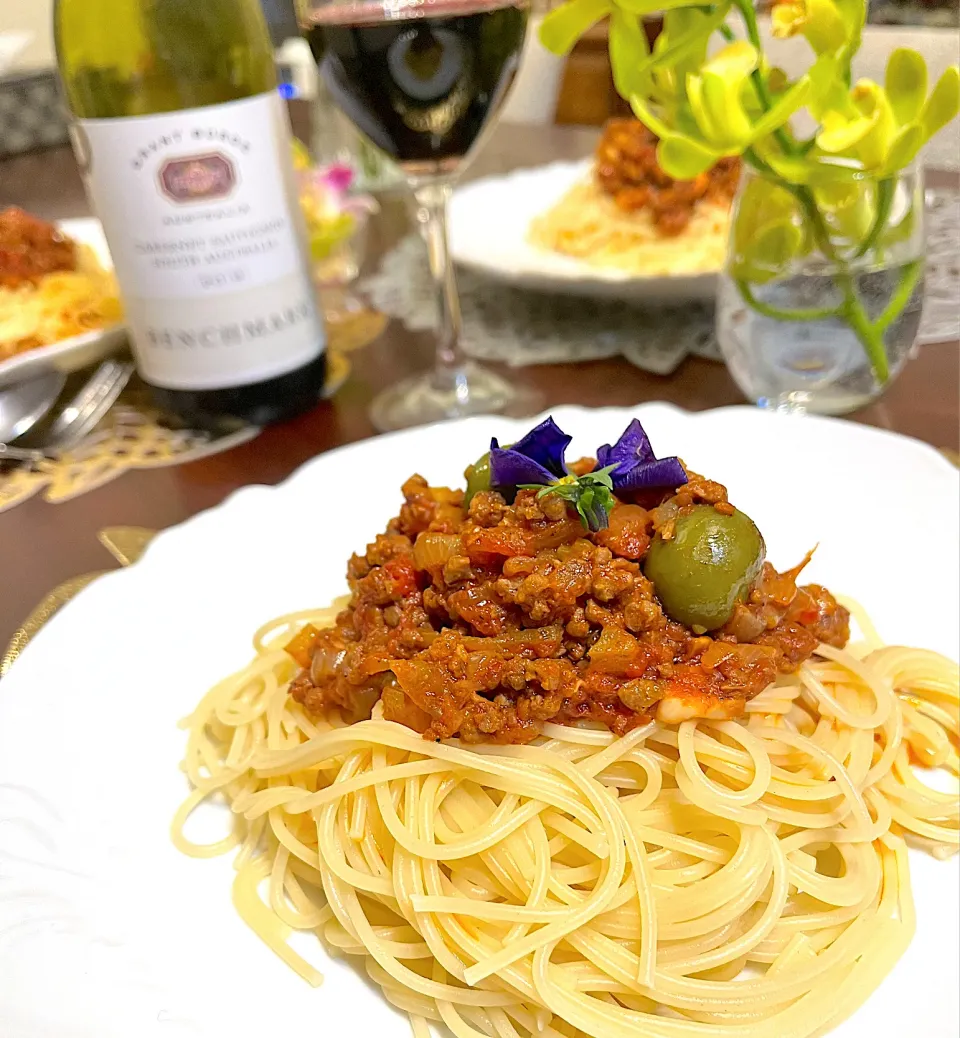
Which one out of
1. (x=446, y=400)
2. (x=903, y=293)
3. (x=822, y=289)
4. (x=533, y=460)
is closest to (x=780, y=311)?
(x=822, y=289)

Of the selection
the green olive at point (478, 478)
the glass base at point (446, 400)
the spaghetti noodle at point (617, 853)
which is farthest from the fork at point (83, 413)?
the green olive at point (478, 478)

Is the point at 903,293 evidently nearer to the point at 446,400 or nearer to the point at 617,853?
the point at 446,400

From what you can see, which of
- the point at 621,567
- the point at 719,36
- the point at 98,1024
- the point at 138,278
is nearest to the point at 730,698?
the point at 621,567

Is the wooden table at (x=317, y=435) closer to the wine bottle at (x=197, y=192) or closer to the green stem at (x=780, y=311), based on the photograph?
the wine bottle at (x=197, y=192)

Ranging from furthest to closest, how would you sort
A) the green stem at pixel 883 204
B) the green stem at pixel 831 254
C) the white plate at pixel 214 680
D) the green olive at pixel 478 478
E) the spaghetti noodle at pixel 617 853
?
the green stem at pixel 883 204 → the green stem at pixel 831 254 → the green olive at pixel 478 478 → the spaghetti noodle at pixel 617 853 → the white plate at pixel 214 680

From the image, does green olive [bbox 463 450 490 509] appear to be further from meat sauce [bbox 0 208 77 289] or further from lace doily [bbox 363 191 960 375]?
meat sauce [bbox 0 208 77 289]

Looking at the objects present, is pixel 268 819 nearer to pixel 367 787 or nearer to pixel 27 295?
pixel 367 787

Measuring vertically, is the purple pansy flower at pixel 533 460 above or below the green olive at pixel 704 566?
above
